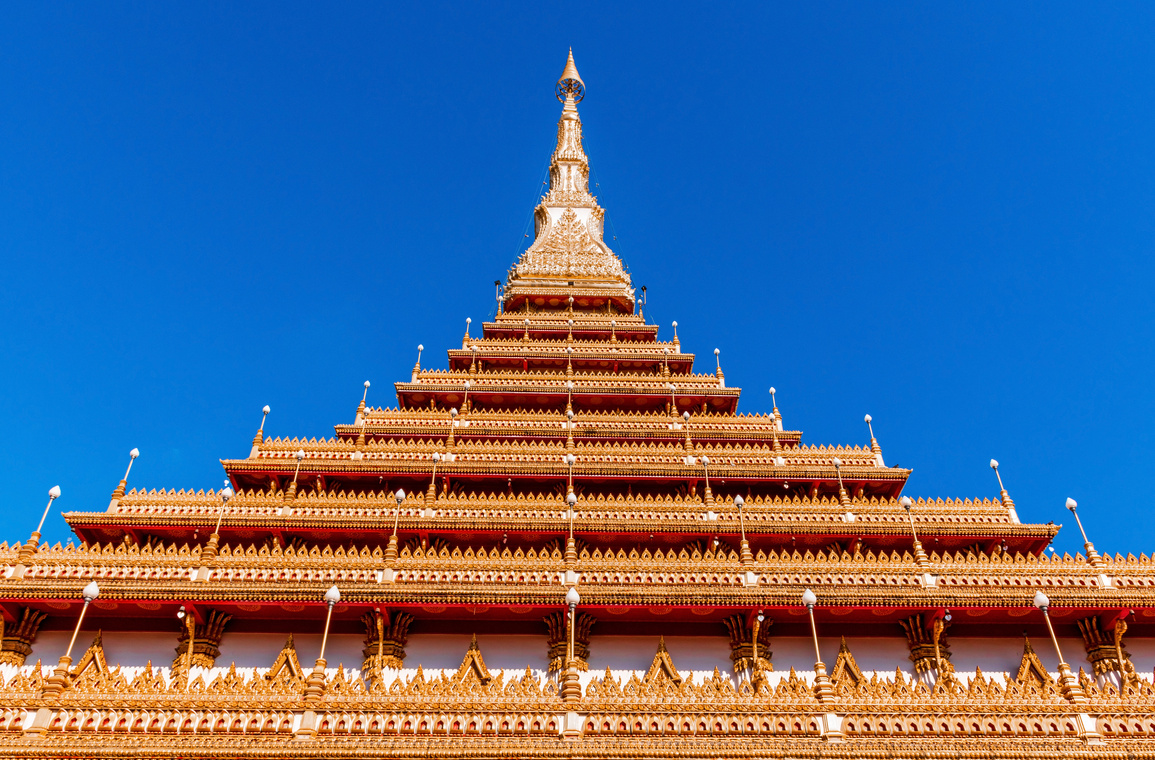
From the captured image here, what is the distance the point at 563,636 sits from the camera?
56.5ft

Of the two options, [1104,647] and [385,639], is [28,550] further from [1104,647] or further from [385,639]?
[1104,647]

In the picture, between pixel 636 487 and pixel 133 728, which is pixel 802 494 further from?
pixel 133 728

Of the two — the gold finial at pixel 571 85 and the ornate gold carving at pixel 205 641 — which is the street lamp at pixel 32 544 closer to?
the ornate gold carving at pixel 205 641

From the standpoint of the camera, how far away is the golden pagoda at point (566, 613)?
45.6 feet

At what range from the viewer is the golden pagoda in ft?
45.6

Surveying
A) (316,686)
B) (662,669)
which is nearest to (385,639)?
(316,686)

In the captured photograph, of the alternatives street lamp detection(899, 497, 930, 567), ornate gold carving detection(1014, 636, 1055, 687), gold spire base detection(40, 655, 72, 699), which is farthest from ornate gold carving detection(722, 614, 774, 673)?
gold spire base detection(40, 655, 72, 699)

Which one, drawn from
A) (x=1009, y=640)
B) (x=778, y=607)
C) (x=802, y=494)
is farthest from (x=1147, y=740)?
(x=802, y=494)

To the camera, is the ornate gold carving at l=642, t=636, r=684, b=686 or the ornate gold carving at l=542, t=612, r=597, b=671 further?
the ornate gold carving at l=542, t=612, r=597, b=671

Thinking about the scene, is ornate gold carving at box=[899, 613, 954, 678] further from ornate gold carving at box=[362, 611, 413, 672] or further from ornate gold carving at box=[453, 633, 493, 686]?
ornate gold carving at box=[362, 611, 413, 672]

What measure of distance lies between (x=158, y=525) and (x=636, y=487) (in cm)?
1374

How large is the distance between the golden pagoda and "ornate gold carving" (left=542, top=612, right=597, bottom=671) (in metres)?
0.07

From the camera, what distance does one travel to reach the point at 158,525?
68.2 ft

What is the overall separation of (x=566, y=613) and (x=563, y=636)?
56 centimetres
